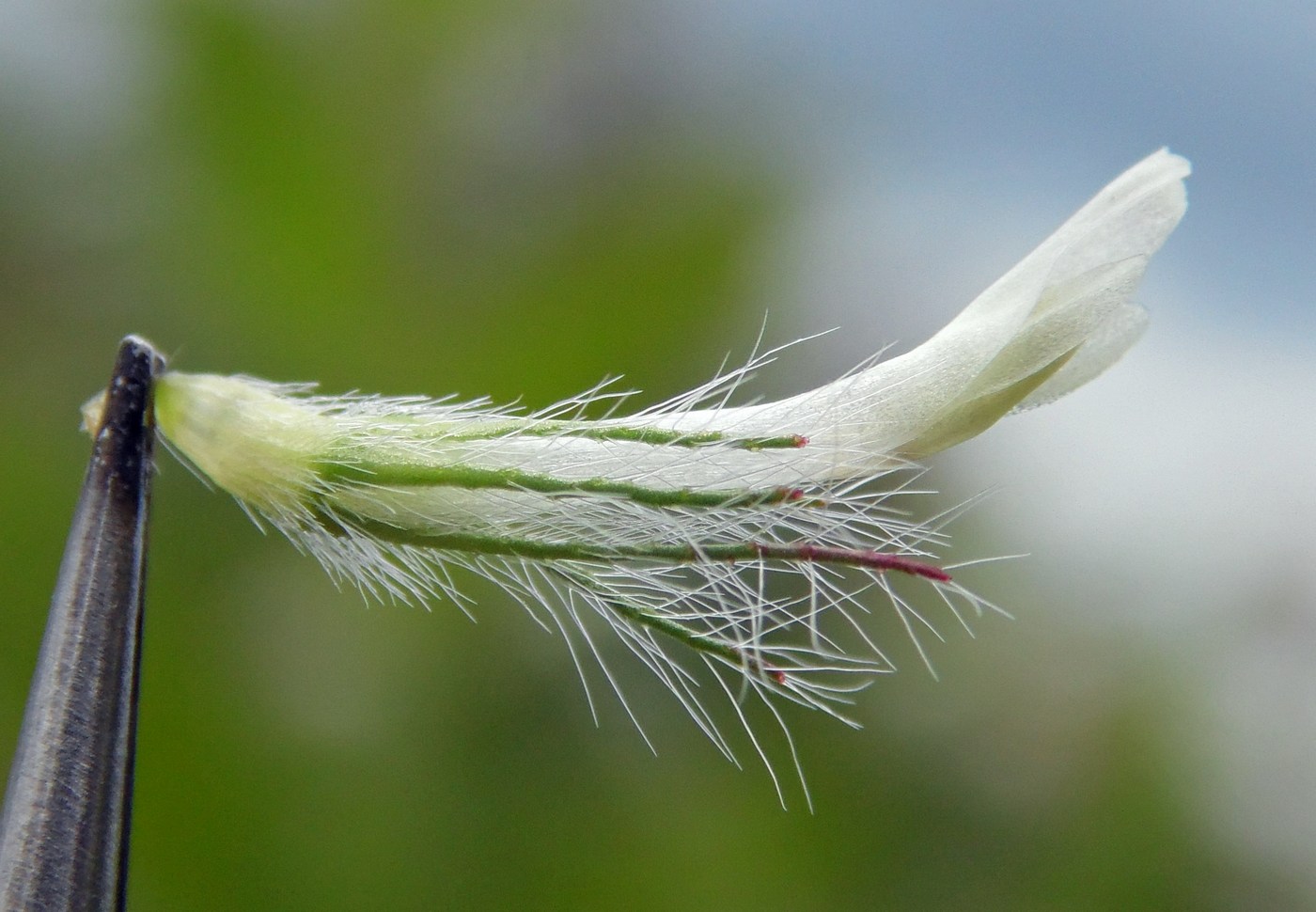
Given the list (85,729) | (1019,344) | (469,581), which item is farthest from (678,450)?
(469,581)

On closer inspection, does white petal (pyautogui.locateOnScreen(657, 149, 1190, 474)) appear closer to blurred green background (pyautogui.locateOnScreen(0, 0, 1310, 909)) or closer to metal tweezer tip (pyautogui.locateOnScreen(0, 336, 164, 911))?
metal tweezer tip (pyautogui.locateOnScreen(0, 336, 164, 911))

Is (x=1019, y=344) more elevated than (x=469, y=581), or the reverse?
(x=469, y=581)

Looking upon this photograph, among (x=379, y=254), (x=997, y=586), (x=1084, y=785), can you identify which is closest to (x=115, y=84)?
(x=379, y=254)

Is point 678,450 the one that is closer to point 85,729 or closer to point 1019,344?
point 1019,344

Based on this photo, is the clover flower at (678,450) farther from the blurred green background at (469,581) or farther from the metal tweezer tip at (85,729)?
the blurred green background at (469,581)

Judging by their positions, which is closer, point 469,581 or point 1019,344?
point 1019,344

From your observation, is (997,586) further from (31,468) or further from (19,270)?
(19,270)
